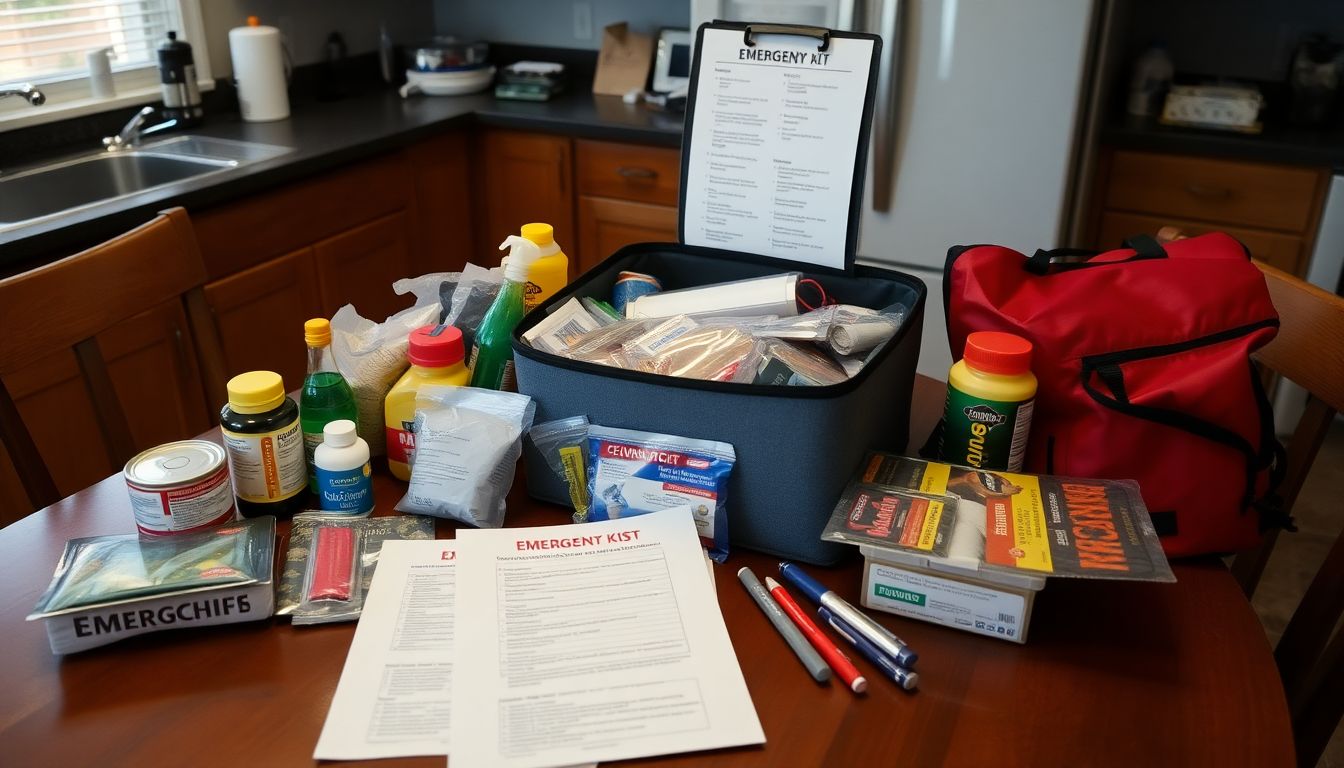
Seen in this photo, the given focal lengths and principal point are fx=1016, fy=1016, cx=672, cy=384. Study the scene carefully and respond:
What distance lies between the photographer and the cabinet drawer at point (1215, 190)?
96.0 inches

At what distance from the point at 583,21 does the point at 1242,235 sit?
2.02m

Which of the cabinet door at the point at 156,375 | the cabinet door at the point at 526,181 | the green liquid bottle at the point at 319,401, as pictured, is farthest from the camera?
the cabinet door at the point at 526,181

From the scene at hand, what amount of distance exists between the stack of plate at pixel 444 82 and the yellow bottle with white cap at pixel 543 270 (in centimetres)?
201

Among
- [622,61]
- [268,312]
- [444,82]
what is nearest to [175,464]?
[268,312]

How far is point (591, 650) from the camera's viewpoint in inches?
32.5

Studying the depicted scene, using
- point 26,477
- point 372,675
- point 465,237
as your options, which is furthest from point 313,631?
point 465,237

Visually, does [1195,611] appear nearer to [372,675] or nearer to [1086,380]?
[1086,380]

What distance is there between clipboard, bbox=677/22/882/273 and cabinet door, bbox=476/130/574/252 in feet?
5.64

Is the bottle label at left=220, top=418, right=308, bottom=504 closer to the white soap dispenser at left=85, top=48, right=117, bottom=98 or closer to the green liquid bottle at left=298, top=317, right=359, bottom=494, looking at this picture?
the green liquid bottle at left=298, top=317, right=359, bottom=494

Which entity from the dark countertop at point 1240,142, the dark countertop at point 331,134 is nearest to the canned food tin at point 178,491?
the dark countertop at point 331,134

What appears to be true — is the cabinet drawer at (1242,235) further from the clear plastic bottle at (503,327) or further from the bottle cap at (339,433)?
the bottle cap at (339,433)

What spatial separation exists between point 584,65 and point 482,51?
0.34 meters

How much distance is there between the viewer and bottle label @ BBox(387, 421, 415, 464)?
3.43ft

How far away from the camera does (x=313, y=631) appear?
86 centimetres
